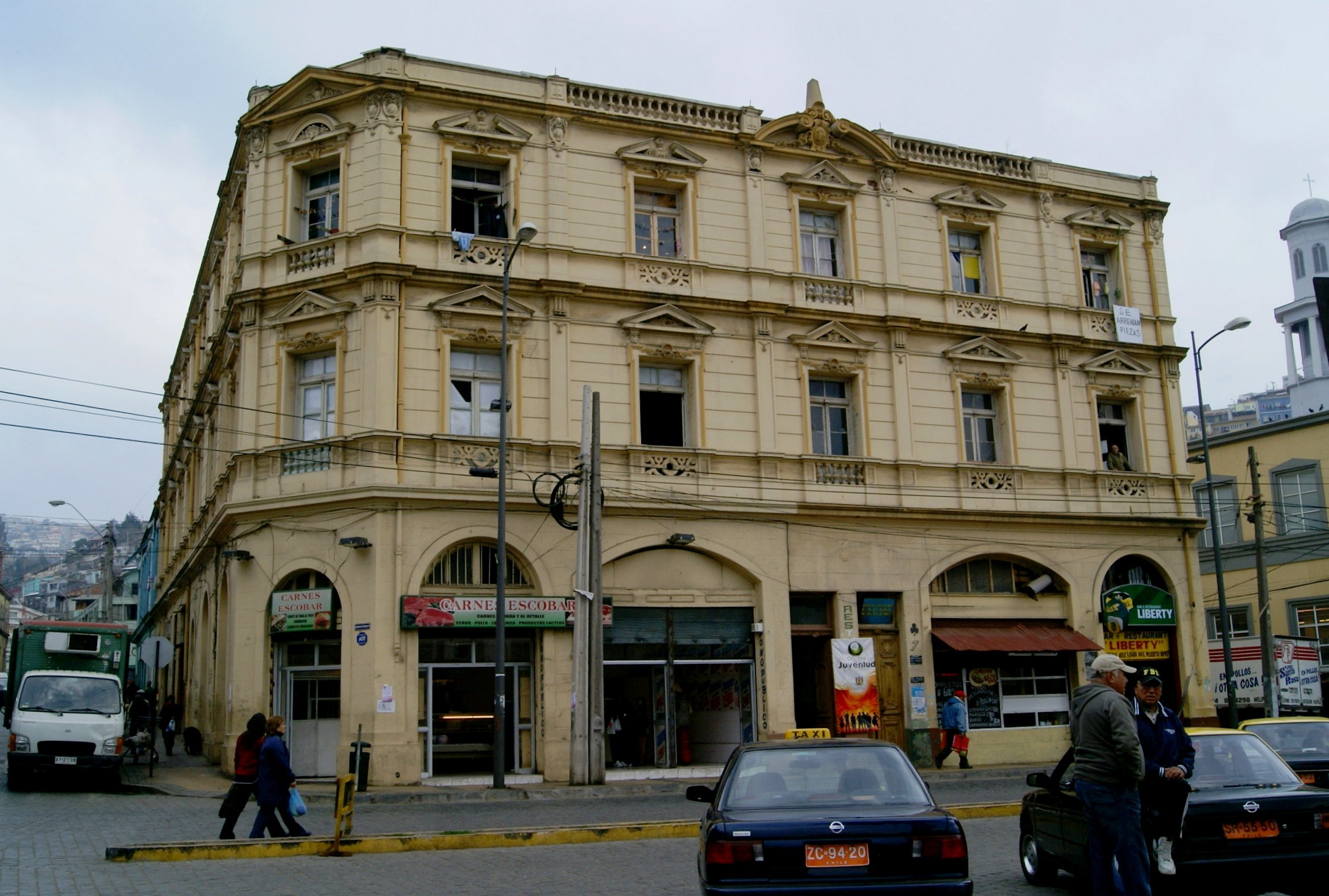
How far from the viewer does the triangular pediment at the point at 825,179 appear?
28.8 meters

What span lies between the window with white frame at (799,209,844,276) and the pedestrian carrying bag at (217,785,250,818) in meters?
18.4

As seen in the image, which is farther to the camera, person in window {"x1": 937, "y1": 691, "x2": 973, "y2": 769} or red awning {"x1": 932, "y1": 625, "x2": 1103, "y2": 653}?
red awning {"x1": 932, "y1": 625, "x2": 1103, "y2": 653}

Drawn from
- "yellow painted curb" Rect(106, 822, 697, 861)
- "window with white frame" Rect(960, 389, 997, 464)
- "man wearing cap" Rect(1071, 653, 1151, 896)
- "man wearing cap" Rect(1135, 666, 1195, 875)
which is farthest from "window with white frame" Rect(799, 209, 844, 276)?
"man wearing cap" Rect(1071, 653, 1151, 896)

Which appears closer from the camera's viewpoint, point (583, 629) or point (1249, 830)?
point (1249, 830)

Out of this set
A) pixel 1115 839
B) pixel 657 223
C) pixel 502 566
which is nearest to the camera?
pixel 1115 839

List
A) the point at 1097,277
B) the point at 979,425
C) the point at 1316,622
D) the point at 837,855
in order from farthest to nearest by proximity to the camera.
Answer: the point at 1316,622 < the point at 1097,277 < the point at 979,425 < the point at 837,855

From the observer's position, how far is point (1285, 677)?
3116cm

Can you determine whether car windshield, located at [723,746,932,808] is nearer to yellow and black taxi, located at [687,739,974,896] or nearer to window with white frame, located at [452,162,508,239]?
yellow and black taxi, located at [687,739,974,896]

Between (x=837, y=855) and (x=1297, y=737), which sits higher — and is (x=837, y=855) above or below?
below

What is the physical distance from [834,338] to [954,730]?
910cm

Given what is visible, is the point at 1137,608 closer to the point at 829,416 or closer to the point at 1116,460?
the point at 1116,460

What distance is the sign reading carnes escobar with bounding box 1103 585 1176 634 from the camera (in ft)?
96.6

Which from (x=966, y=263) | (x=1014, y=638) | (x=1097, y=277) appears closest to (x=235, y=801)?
(x=1014, y=638)

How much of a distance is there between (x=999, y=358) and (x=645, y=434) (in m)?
9.37
